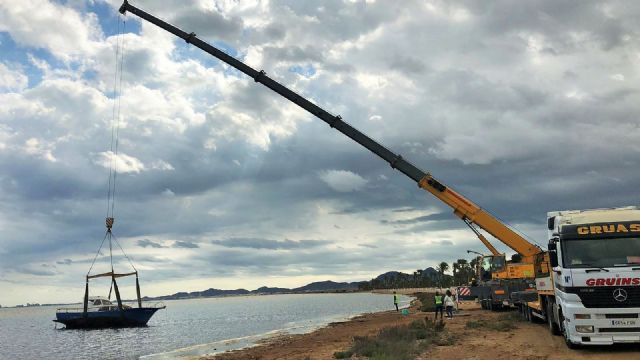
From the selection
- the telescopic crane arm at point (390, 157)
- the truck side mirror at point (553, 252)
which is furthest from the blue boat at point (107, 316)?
the truck side mirror at point (553, 252)

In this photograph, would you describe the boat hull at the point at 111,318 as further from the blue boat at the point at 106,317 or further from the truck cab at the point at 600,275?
the truck cab at the point at 600,275

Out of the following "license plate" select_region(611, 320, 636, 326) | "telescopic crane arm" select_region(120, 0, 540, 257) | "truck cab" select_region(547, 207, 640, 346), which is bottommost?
"license plate" select_region(611, 320, 636, 326)

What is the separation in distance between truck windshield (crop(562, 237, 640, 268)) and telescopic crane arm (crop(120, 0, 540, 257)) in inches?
438

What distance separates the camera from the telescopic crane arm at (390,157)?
26.2 meters

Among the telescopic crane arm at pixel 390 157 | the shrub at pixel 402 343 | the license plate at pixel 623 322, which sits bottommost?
the shrub at pixel 402 343

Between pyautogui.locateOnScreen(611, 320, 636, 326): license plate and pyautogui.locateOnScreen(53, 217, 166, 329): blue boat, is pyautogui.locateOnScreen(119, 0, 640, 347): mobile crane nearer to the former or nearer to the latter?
pyautogui.locateOnScreen(611, 320, 636, 326): license plate

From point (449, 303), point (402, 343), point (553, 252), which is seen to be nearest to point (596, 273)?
point (553, 252)

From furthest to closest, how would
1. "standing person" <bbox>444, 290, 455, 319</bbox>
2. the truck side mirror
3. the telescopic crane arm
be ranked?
"standing person" <bbox>444, 290, 455, 319</bbox>, the telescopic crane arm, the truck side mirror

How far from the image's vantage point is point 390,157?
28453mm

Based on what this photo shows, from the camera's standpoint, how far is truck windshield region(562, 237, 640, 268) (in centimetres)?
1436

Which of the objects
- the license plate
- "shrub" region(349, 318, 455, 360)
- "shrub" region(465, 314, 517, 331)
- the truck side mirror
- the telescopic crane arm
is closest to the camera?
the license plate

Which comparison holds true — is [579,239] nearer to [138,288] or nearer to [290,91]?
[290,91]

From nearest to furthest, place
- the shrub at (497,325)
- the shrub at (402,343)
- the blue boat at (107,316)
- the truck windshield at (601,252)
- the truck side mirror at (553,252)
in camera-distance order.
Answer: the truck windshield at (601,252) < the truck side mirror at (553,252) < the shrub at (402,343) < the shrub at (497,325) < the blue boat at (107,316)

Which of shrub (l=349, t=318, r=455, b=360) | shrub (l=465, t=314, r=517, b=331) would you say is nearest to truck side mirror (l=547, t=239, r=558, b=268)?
shrub (l=349, t=318, r=455, b=360)
